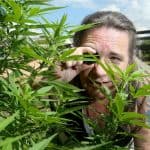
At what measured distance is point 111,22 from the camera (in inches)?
96.7

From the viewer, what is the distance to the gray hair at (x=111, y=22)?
2.47 m

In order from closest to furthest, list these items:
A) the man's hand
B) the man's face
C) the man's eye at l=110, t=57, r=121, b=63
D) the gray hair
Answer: the man's hand → the man's face → the man's eye at l=110, t=57, r=121, b=63 → the gray hair

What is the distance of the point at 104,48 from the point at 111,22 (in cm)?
30

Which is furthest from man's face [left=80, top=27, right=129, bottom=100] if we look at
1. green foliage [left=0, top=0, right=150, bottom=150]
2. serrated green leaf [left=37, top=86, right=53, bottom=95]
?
serrated green leaf [left=37, top=86, right=53, bottom=95]

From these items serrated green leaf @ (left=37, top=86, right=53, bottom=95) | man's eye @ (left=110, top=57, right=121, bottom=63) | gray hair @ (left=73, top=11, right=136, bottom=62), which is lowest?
man's eye @ (left=110, top=57, right=121, bottom=63)

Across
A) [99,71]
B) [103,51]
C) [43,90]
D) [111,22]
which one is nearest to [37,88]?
[43,90]

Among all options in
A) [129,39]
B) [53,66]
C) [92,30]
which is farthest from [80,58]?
[129,39]

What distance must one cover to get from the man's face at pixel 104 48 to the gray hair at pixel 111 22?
45 millimetres

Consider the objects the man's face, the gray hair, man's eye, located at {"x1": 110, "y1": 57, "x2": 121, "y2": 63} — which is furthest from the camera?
the gray hair

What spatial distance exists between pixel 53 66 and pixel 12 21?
210 mm

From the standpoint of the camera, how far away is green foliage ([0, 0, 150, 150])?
120cm

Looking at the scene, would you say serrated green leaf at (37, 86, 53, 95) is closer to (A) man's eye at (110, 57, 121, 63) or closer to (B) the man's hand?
(B) the man's hand

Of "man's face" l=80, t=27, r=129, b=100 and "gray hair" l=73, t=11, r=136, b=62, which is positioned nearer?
"man's face" l=80, t=27, r=129, b=100

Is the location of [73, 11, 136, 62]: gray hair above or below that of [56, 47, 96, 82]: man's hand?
above
